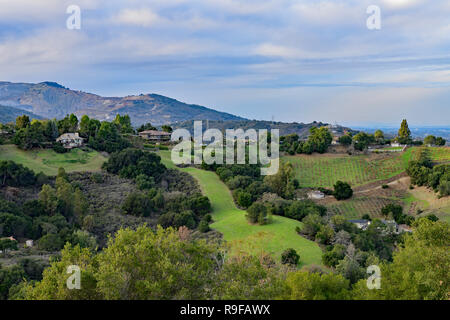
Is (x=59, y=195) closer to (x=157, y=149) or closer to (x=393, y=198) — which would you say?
(x=157, y=149)

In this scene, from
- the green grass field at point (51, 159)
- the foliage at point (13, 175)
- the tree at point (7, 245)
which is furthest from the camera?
the green grass field at point (51, 159)

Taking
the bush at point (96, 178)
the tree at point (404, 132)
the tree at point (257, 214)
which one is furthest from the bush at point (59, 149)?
the tree at point (404, 132)

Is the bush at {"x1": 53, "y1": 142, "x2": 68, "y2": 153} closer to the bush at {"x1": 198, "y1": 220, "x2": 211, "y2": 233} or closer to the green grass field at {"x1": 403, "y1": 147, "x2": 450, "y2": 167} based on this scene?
the bush at {"x1": 198, "y1": 220, "x2": 211, "y2": 233}

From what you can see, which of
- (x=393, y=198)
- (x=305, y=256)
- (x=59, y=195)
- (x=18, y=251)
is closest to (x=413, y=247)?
(x=305, y=256)

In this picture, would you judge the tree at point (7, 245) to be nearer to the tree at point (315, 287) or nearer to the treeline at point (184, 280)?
the treeline at point (184, 280)

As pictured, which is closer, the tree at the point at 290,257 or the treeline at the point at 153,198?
the tree at the point at 290,257
